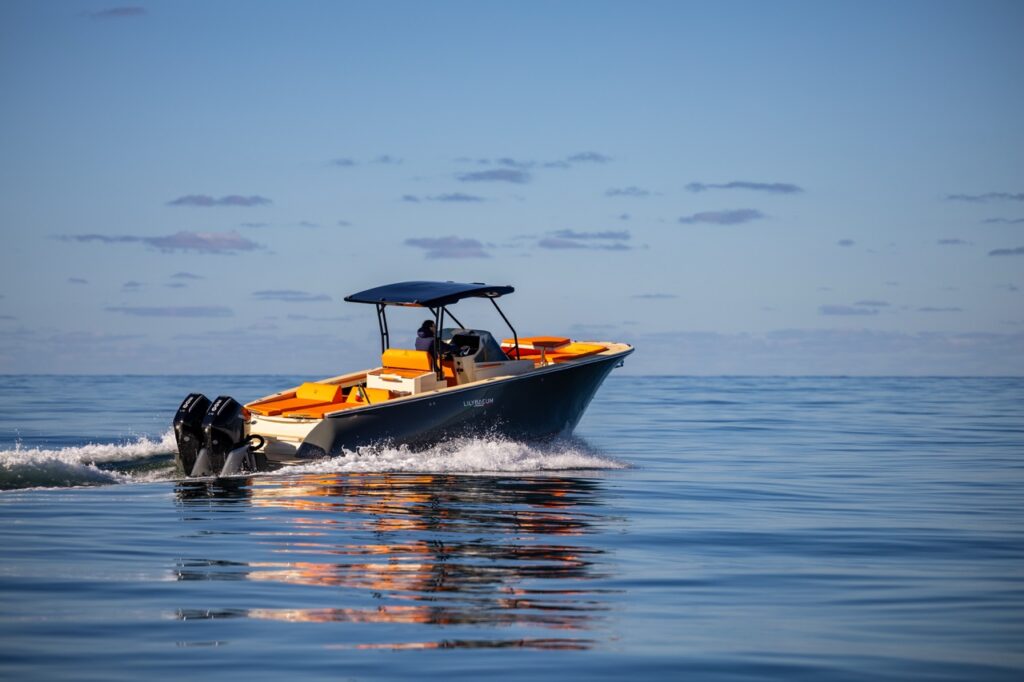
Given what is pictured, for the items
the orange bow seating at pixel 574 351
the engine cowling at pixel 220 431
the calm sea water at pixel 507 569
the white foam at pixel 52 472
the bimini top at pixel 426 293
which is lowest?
the calm sea water at pixel 507 569

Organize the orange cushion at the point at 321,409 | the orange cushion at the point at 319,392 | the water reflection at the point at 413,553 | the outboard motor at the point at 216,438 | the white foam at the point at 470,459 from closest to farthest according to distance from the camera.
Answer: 1. the water reflection at the point at 413,553
2. the outboard motor at the point at 216,438
3. the white foam at the point at 470,459
4. the orange cushion at the point at 321,409
5. the orange cushion at the point at 319,392

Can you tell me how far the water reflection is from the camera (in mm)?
9156

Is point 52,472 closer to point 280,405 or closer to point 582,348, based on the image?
point 280,405

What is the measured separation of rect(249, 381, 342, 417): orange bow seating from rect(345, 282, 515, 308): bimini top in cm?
164

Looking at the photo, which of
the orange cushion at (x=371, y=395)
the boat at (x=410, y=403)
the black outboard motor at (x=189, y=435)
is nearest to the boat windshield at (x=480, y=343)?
the boat at (x=410, y=403)

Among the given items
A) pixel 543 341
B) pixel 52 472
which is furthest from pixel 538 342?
pixel 52 472

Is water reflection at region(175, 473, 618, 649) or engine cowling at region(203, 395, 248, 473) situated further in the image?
engine cowling at region(203, 395, 248, 473)

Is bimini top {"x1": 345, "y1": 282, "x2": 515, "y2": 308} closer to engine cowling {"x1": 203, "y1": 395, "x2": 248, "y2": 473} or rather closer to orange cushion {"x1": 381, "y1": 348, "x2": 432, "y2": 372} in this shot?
orange cushion {"x1": 381, "y1": 348, "x2": 432, "y2": 372}

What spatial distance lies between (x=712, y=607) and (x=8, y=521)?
7946 millimetres

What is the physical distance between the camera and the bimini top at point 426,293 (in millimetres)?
Result: 20812

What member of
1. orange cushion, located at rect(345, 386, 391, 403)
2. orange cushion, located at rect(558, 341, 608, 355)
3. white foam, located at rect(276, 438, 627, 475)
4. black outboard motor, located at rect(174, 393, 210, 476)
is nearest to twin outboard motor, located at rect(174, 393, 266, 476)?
black outboard motor, located at rect(174, 393, 210, 476)

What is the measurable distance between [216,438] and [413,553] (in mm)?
7303

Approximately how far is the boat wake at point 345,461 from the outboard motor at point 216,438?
0.62 m

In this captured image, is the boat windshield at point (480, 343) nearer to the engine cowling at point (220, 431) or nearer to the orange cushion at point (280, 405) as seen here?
the orange cushion at point (280, 405)
